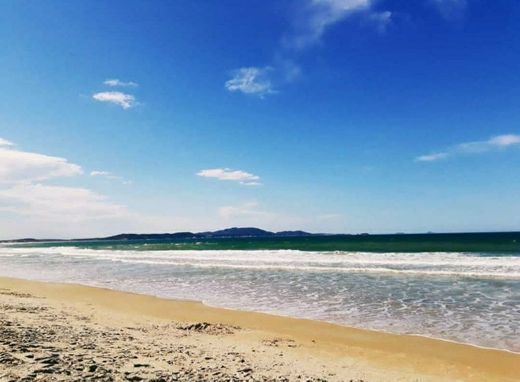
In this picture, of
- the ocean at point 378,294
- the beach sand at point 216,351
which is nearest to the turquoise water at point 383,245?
the ocean at point 378,294

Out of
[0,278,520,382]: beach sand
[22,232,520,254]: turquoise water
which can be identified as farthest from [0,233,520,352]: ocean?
[22,232,520,254]: turquoise water

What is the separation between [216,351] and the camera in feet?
25.1

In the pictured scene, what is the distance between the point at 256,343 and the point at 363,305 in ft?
18.9

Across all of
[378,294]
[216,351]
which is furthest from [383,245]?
[216,351]

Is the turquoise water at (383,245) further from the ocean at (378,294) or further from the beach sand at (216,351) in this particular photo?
the beach sand at (216,351)

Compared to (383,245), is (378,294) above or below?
below

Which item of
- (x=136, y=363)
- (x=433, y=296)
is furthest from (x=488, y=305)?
(x=136, y=363)

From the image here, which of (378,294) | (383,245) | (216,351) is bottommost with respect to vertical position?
(378,294)

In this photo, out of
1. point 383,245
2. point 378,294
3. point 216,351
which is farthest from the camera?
point 383,245

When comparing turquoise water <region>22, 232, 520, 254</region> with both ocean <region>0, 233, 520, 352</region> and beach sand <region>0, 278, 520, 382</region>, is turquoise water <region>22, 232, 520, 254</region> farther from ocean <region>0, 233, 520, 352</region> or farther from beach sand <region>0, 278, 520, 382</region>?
beach sand <region>0, 278, 520, 382</region>

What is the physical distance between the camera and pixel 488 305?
13.0 meters

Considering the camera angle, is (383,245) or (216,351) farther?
(383,245)

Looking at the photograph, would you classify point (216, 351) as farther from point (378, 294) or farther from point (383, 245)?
point (383, 245)

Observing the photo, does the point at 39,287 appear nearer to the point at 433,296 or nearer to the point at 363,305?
the point at 363,305
